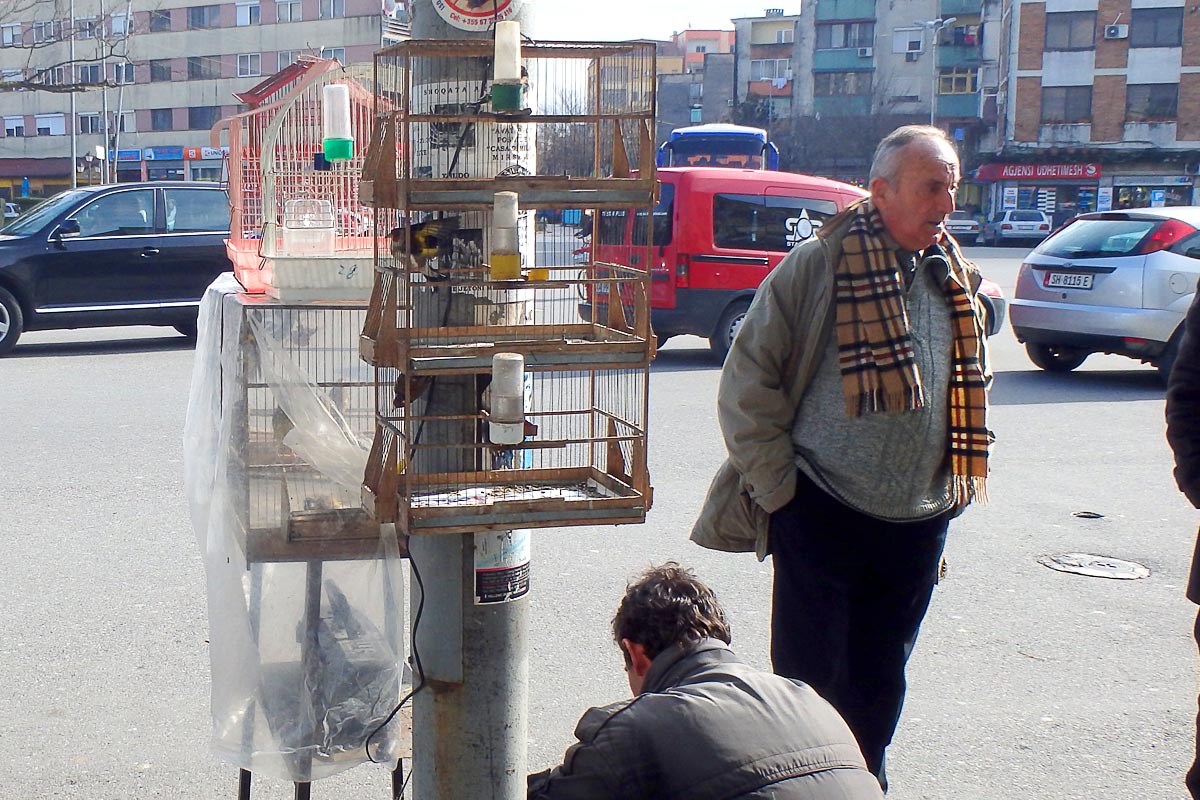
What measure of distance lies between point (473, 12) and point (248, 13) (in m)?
64.0

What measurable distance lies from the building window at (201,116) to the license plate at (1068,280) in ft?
188

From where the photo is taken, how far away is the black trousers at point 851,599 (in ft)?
9.99

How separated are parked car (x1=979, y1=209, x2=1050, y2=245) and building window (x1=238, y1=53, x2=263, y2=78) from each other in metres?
36.7

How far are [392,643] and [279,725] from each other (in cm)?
33

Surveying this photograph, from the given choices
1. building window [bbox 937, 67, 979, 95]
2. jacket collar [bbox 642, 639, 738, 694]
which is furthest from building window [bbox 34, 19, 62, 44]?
building window [bbox 937, 67, 979, 95]

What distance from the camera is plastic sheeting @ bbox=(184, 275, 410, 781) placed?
2854 millimetres

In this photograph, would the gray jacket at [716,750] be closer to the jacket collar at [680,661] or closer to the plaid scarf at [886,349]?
the jacket collar at [680,661]

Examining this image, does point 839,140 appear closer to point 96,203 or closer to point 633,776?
point 96,203

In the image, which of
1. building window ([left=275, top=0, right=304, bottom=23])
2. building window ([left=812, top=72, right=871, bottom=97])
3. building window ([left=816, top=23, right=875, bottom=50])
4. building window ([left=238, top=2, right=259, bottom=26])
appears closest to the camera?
building window ([left=275, top=0, right=304, bottom=23])

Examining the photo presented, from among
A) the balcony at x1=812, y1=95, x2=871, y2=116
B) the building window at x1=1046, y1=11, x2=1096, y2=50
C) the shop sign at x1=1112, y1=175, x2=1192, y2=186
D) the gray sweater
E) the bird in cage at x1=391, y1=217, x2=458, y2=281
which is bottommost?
the gray sweater

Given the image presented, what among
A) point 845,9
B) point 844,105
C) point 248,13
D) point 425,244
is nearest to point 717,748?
point 425,244

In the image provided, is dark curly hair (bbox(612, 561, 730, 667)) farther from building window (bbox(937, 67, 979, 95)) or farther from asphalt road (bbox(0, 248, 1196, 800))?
building window (bbox(937, 67, 979, 95))

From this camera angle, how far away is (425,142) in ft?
8.30

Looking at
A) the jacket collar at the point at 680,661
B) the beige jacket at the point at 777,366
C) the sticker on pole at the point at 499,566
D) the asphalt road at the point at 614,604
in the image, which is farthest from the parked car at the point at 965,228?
the jacket collar at the point at 680,661
